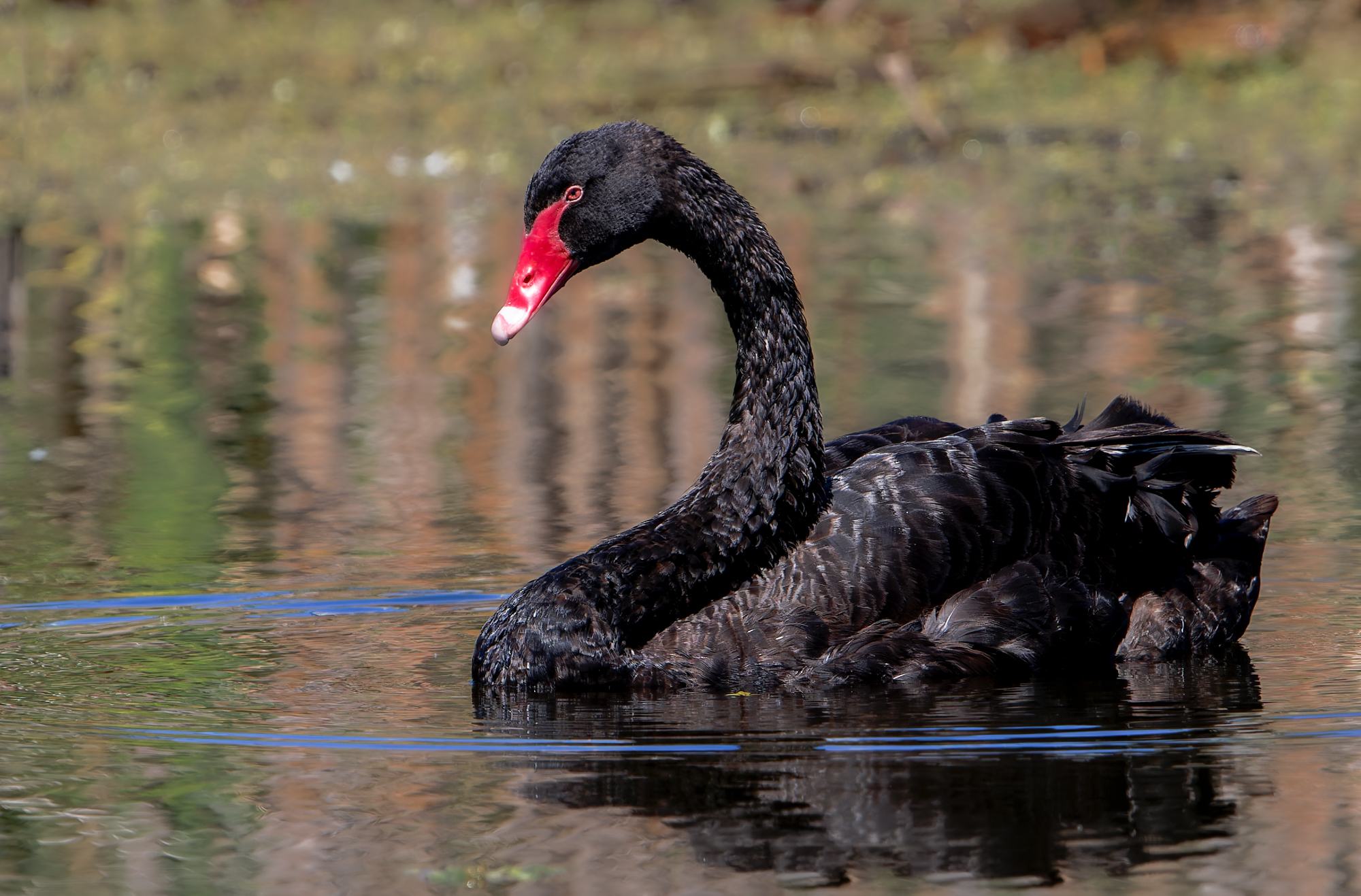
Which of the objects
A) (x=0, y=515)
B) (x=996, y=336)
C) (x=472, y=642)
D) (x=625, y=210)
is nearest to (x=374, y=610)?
(x=472, y=642)

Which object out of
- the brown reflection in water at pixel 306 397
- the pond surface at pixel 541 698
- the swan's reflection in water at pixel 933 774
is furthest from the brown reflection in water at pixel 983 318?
the swan's reflection in water at pixel 933 774

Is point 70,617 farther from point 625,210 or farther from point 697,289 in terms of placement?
point 697,289

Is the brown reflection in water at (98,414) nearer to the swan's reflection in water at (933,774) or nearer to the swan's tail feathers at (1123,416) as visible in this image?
the swan's reflection in water at (933,774)

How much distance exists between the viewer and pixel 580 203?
6.81 metres

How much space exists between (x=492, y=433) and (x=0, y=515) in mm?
2650

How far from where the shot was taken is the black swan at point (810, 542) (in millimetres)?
6555

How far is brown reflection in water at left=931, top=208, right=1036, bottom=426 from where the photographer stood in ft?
37.1

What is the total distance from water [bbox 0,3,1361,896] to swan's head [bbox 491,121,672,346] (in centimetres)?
127

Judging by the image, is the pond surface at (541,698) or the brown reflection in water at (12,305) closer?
the pond surface at (541,698)

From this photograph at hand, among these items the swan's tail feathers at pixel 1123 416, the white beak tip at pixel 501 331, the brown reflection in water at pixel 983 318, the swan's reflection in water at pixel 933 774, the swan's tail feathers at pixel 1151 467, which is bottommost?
the swan's reflection in water at pixel 933 774

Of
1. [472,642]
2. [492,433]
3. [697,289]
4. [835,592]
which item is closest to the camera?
[835,592]

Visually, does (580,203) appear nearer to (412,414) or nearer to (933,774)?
(933,774)

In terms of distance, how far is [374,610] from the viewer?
24.7 ft

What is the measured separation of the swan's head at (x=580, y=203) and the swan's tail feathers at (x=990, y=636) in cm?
144
